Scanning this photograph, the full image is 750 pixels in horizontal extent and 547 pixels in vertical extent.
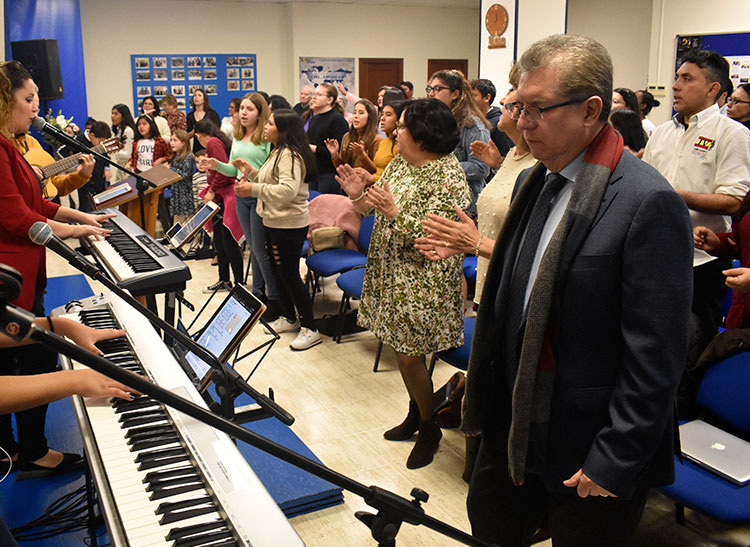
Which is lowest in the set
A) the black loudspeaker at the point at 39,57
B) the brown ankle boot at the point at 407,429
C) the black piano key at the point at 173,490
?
the brown ankle boot at the point at 407,429

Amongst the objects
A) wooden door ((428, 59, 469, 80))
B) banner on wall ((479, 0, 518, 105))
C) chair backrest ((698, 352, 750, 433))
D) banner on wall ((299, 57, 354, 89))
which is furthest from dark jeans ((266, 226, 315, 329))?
wooden door ((428, 59, 469, 80))

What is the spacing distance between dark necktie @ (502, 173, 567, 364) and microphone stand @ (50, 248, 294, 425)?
571mm

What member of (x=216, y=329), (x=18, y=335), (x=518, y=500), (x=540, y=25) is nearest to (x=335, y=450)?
(x=216, y=329)

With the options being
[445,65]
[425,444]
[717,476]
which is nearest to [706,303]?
[717,476]

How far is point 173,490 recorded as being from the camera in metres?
1.47

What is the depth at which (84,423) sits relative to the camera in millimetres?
1787

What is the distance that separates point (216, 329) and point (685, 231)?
1.73 m

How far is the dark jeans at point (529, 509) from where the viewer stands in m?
1.58

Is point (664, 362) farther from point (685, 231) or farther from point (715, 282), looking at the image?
point (715, 282)

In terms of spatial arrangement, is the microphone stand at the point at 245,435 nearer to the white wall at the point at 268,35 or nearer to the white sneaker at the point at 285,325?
the white sneaker at the point at 285,325

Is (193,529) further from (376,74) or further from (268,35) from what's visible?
(376,74)

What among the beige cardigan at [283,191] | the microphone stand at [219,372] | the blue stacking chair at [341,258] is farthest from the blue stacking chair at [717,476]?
the beige cardigan at [283,191]

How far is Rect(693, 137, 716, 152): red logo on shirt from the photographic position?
11.1 ft

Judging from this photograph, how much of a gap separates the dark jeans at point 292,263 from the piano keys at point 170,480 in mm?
2731
